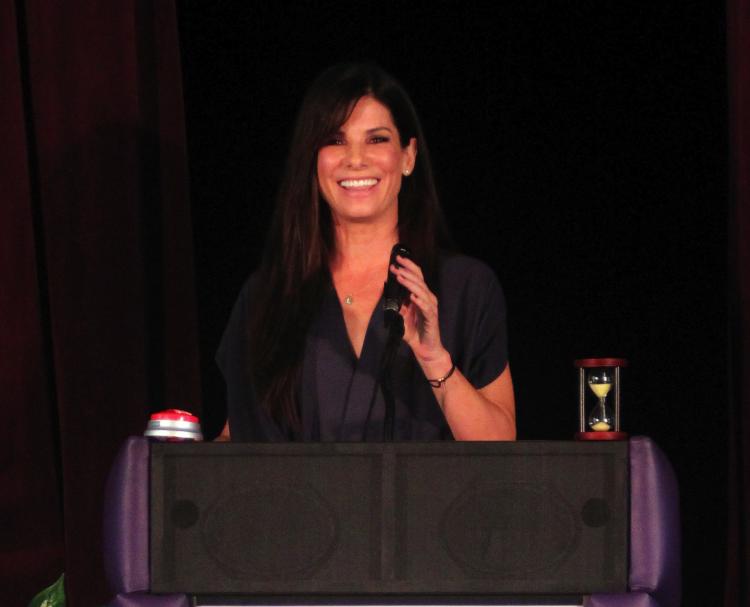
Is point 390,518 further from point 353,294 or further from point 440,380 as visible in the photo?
point 353,294

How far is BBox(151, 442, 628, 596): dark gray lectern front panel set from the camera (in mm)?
1573

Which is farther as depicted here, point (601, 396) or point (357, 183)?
point (357, 183)

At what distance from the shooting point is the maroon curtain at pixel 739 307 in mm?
2213

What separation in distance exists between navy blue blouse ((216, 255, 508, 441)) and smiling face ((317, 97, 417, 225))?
15cm

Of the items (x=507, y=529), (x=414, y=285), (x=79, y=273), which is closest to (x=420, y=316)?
(x=414, y=285)

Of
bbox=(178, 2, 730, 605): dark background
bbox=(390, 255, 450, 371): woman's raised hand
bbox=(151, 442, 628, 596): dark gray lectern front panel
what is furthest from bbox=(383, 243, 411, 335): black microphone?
bbox=(178, 2, 730, 605): dark background

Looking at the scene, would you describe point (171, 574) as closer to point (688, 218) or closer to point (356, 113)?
point (356, 113)

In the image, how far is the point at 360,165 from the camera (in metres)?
2.13

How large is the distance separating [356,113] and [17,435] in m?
0.98

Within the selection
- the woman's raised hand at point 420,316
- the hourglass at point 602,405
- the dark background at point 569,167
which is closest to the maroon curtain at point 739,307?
the dark background at point 569,167

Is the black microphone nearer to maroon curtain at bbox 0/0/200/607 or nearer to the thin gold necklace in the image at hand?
the thin gold necklace

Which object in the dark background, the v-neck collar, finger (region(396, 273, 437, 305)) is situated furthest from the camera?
the dark background

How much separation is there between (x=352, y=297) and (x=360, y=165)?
236 millimetres

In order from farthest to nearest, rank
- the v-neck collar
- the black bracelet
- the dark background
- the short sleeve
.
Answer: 1. the dark background
2. the short sleeve
3. the v-neck collar
4. the black bracelet
